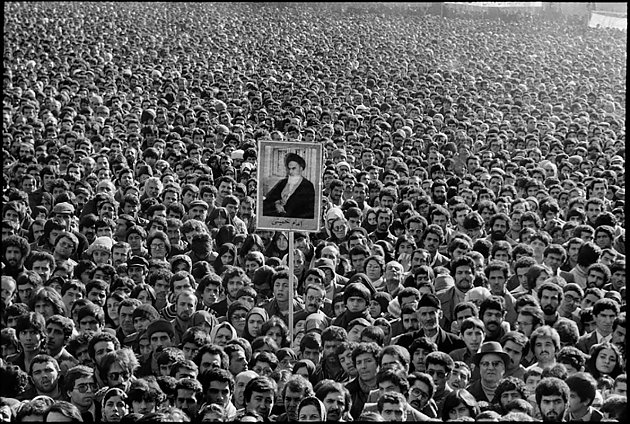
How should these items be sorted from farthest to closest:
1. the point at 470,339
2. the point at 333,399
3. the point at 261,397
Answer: the point at 470,339, the point at 261,397, the point at 333,399

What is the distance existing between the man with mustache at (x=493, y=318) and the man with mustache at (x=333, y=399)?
5.89ft

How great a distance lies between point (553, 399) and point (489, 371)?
3.24 feet

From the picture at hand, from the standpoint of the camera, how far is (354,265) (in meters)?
10.6

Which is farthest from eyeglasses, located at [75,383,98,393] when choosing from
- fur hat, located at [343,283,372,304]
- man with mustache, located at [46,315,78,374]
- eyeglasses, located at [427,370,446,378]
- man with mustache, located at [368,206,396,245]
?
man with mustache, located at [368,206,396,245]

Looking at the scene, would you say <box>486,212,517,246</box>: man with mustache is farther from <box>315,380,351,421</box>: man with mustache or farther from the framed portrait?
<box>315,380,351,421</box>: man with mustache

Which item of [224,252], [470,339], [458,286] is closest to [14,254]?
[224,252]

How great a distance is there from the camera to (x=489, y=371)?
7660mm

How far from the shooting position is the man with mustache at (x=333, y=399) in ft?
22.4

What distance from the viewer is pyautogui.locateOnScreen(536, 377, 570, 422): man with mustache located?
6691 millimetres

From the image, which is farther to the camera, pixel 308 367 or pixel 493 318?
pixel 493 318

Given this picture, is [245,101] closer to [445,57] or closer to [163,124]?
[163,124]

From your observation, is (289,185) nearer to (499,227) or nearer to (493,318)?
(493,318)

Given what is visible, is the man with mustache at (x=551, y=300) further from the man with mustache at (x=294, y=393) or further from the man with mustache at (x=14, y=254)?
the man with mustache at (x=14, y=254)

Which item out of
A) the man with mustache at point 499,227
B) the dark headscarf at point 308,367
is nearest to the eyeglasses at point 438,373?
the dark headscarf at point 308,367
